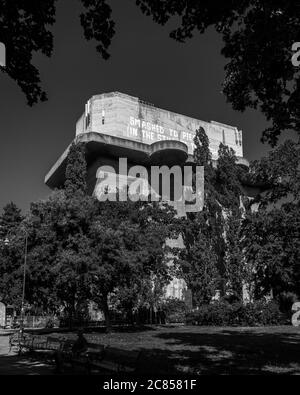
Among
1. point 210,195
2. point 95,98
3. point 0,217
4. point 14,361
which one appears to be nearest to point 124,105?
point 95,98

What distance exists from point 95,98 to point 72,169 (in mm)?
12465

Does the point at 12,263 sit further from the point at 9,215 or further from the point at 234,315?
the point at 9,215

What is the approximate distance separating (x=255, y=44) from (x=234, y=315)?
114 feet

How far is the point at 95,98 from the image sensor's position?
55.4 m

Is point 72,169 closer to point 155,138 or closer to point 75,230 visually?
point 155,138

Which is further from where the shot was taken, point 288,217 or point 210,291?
point 210,291

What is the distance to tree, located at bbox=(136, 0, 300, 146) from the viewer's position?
25.5 feet

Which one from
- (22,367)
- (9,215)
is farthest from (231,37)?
(9,215)

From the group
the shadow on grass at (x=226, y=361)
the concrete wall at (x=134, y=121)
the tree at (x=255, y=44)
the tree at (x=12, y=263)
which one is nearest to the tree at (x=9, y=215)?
the concrete wall at (x=134, y=121)

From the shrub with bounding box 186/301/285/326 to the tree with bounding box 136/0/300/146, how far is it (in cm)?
2983

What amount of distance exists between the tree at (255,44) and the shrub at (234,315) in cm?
2983

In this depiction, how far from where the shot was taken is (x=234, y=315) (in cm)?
4044

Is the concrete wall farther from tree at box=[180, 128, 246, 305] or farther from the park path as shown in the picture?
the park path

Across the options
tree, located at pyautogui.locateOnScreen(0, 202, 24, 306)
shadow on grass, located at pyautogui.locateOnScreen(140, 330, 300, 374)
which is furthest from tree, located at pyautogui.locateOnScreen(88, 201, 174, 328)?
shadow on grass, located at pyautogui.locateOnScreen(140, 330, 300, 374)
